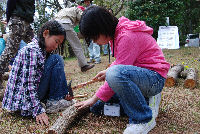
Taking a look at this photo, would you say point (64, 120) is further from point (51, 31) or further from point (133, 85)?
point (51, 31)

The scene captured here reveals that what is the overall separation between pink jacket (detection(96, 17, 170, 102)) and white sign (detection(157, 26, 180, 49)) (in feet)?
Result: 23.0

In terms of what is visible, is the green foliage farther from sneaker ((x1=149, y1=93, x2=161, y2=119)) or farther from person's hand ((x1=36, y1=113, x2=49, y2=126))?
person's hand ((x1=36, y1=113, x2=49, y2=126))

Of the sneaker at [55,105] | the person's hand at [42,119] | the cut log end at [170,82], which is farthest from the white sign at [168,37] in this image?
the person's hand at [42,119]

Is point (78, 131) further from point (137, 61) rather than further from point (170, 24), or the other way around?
point (170, 24)

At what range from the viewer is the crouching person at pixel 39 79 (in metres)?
1.98

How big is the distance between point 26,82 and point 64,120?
21.1 inches

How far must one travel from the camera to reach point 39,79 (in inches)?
82.4

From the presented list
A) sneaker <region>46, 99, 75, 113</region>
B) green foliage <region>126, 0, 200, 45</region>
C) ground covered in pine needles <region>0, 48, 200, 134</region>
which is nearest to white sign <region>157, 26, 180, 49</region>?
green foliage <region>126, 0, 200, 45</region>

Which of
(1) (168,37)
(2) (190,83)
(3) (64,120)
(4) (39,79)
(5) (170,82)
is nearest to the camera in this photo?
(3) (64,120)

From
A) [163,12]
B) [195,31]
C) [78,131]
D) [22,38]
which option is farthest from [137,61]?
[195,31]

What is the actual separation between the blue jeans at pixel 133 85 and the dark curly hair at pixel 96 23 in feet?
0.99

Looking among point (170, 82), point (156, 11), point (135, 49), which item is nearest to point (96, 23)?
point (135, 49)

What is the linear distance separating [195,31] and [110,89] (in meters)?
16.2

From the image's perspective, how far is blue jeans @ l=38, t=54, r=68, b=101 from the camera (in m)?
2.12
